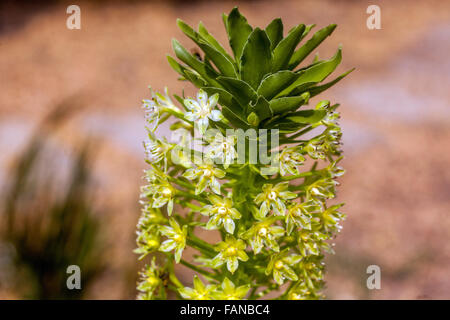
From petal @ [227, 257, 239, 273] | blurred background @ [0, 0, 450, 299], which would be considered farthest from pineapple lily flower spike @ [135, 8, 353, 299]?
blurred background @ [0, 0, 450, 299]

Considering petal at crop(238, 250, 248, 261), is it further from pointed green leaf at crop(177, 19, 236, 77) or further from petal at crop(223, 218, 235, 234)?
pointed green leaf at crop(177, 19, 236, 77)

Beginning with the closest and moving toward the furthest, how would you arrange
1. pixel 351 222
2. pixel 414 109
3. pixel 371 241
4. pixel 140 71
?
pixel 371 241 < pixel 351 222 < pixel 414 109 < pixel 140 71

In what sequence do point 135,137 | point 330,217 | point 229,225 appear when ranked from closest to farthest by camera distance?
point 229,225 < point 330,217 < point 135,137

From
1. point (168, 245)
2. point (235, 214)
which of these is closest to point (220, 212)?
point (235, 214)

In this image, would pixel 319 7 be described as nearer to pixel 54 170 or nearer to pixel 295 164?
pixel 54 170

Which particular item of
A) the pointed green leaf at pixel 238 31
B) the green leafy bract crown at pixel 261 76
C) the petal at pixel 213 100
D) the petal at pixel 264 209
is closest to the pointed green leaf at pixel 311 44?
the green leafy bract crown at pixel 261 76

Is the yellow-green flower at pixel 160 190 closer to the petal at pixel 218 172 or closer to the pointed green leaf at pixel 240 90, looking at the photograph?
the petal at pixel 218 172

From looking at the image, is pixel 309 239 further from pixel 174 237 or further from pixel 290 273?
pixel 174 237
